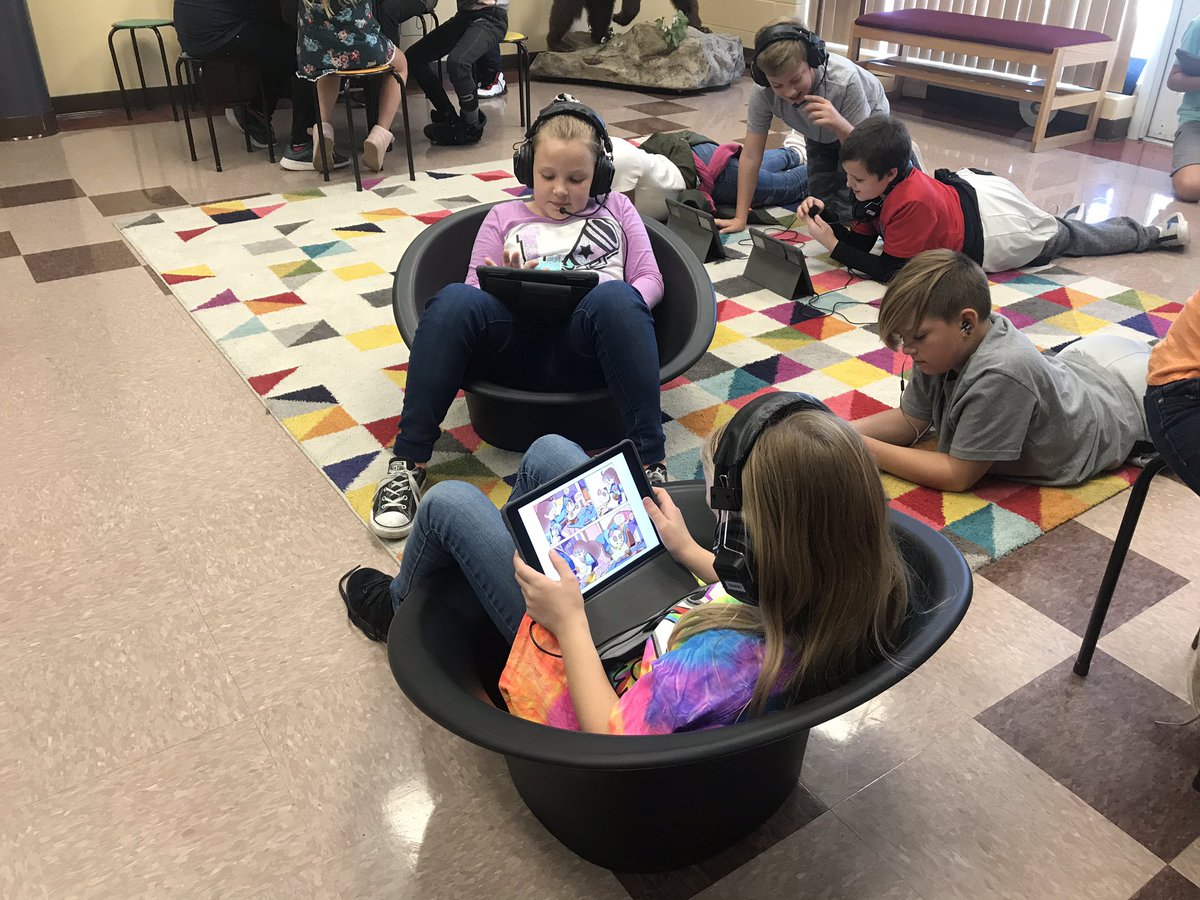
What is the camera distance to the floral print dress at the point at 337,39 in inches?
142

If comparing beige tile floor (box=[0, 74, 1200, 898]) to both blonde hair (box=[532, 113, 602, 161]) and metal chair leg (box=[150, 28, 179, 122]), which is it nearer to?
blonde hair (box=[532, 113, 602, 161])

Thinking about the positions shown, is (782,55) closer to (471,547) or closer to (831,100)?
(831,100)

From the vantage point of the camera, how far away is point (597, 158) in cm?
208

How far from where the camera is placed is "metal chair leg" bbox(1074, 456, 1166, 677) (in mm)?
1343

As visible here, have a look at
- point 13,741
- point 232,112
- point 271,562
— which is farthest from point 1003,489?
point 232,112

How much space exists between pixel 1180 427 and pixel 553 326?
1127 millimetres

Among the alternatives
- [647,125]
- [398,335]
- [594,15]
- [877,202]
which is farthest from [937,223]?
[594,15]

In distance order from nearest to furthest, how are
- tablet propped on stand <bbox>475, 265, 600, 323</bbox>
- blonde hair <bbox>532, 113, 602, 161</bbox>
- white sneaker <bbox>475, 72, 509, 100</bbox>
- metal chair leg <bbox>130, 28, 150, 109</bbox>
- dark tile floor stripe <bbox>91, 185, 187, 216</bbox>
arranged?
1. tablet propped on stand <bbox>475, 265, 600, 323</bbox>
2. blonde hair <bbox>532, 113, 602, 161</bbox>
3. dark tile floor stripe <bbox>91, 185, 187, 216</bbox>
4. metal chair leg <bbox>130, 28, 150, 109</bbox>
5. white sneaker <bbox>475, 72, 509, 100</bbox>

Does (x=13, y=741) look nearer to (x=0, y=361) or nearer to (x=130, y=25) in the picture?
(x=0, y=361)

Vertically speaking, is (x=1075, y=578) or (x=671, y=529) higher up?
(x=671, y=529)

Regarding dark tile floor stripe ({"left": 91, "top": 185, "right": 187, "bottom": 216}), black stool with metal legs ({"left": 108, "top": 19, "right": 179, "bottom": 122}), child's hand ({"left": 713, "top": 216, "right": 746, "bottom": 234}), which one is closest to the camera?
child's hand ({"left": 713, "top": 216, "right": 746, "bottom": 234})


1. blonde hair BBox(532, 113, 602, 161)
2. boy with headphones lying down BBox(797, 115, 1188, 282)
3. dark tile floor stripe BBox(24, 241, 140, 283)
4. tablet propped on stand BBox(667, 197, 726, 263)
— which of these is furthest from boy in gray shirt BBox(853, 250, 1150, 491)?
dark tile floor stripe BBox(24, 241, 140, 283)

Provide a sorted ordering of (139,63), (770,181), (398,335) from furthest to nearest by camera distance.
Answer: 1. (139,63)
2. (770,181)
3. (398,335)

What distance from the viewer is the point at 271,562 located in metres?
1.76
